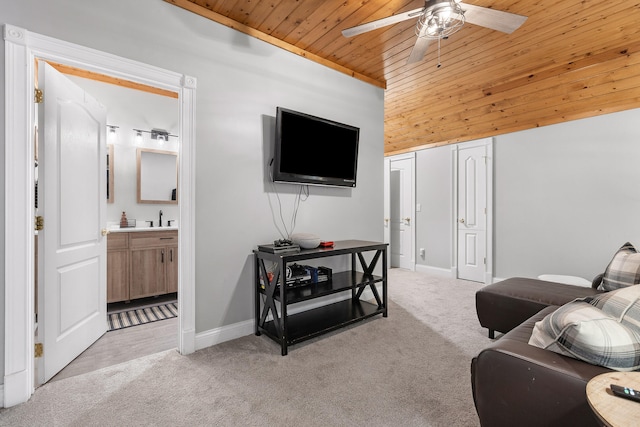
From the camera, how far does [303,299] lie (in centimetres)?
239

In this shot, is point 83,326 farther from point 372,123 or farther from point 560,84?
point 560,84

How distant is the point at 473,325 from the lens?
2859mm

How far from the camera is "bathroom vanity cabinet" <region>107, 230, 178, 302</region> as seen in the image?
3262mm

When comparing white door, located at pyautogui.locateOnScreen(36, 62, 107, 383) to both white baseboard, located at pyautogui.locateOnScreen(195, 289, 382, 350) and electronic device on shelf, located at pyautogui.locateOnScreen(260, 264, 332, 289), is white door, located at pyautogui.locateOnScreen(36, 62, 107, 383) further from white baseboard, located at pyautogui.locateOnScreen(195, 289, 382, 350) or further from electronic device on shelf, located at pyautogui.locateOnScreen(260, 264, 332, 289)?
electronic device on shelf, located at pyautogui.locateOnScreen(260, 264, 332, 289)

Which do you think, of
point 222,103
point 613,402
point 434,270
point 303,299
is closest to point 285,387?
point 303,299

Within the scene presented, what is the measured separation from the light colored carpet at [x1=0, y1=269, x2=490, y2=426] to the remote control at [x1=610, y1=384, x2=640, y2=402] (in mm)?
968

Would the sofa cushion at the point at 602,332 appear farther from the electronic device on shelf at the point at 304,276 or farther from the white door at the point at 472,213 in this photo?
the white door at the point at 472,213

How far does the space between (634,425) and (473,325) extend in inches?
94.9

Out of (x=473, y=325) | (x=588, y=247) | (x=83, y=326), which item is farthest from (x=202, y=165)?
(x=588, y=247)

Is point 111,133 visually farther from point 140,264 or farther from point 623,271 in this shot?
point 623,271

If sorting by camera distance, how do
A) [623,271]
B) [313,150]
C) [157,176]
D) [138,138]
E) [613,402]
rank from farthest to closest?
1. [157,176]
2. [138,138]
3. [313,150]
4. [623,271]
5. [613,402]

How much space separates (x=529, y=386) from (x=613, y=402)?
0.44 metres

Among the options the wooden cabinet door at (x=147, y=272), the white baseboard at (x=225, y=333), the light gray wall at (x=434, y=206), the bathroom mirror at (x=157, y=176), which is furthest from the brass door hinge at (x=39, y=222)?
the light gray wall at (x=434, y=206)

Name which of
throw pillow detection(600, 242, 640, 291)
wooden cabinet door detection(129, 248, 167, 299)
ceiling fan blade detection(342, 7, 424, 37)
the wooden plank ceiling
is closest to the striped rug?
wooden cabinet door detection(129, 248, 167, 299)
